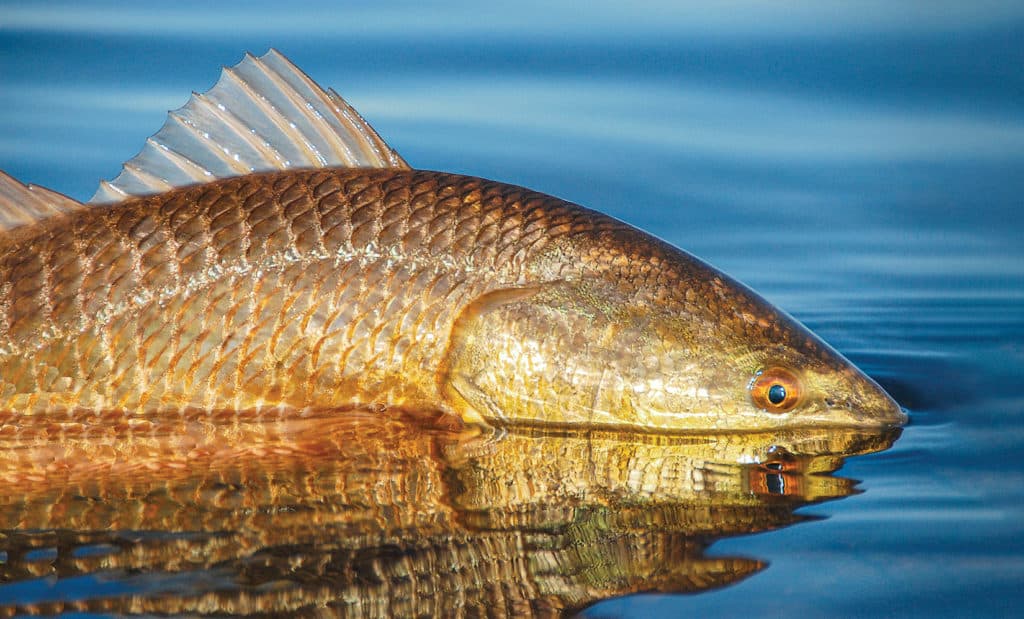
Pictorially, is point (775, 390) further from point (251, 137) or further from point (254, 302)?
→ point (251, 137)

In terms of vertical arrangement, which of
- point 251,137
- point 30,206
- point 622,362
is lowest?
point 622,362

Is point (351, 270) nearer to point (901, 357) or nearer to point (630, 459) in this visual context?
point (630, 459)

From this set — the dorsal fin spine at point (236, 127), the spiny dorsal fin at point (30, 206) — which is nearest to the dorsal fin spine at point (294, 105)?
the dorsal fin spine at point (236, 127)

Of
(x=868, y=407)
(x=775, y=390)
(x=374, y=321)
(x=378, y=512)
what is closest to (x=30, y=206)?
(x=374, y=321)

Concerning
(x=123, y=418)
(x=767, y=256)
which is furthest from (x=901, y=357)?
(x=123, y=418)

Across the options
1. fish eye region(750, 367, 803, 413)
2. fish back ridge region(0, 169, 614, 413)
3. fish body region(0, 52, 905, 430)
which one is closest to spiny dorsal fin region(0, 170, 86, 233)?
fish body region(0, 52, 905, 430)

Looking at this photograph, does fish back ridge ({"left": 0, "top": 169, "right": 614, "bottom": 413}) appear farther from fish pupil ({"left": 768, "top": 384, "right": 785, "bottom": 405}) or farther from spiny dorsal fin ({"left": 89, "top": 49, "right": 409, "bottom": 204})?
fish pupil ({"left": 768, "top": 384, "right": 785, "bottom": 405})

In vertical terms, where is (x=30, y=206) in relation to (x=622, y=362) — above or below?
above

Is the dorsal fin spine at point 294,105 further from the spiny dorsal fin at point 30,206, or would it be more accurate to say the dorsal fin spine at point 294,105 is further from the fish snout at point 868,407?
the fish snout at point 868,407
